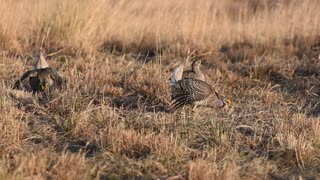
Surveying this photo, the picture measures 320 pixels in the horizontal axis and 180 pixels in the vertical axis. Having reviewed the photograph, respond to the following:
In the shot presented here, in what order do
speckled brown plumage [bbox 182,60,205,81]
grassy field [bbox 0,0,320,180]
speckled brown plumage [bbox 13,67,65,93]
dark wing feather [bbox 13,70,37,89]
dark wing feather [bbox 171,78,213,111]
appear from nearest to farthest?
grassy field [bbox 0,0,320,180]
dark wing feather [bbox 171,78,213,111]
speckled brown plumage [bbox 13,67,65,93]
dark wing feather [bbox 13,70,37,89]
speckled brown plumage [bbox 182,60,205,81]

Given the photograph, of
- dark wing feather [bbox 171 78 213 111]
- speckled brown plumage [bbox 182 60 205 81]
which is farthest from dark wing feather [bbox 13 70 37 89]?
speckled brown plumage [bbox 182 60 205 81]

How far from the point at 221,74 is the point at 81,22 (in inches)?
96.5

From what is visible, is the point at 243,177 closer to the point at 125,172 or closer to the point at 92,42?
the point at 125,172

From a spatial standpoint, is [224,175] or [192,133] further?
[192,133]

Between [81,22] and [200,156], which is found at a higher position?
[81,22]

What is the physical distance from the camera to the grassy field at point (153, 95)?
4.90 meters

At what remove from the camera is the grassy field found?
4.90 metres

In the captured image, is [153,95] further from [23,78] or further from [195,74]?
[23,78]

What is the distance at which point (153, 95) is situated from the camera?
22.5ft

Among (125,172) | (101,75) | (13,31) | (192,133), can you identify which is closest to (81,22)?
(13,31)

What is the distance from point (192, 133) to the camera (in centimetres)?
552

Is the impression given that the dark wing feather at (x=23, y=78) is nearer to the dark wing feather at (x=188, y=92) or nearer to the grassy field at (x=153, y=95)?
Result: the grassy field at (x=153, y=95)

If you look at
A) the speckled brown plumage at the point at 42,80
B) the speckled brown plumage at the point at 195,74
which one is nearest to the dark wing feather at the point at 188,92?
the speckled brown plumage at the point at 195,74

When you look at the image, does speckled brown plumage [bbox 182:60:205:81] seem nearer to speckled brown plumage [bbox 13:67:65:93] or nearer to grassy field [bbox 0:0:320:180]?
grassy field [bbox 0:0:320:180]
